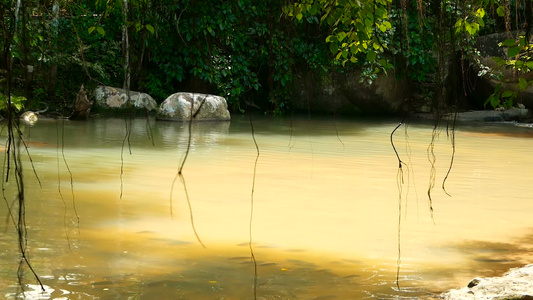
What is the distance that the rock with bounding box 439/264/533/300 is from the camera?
364cm

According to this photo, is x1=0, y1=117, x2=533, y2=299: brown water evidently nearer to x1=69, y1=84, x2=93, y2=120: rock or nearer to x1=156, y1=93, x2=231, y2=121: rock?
x1=69, y1=84, x2=93, y2=120: rock

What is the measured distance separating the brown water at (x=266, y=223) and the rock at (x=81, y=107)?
10.3ft

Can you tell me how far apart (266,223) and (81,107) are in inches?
361

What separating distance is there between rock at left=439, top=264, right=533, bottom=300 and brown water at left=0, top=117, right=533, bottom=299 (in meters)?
0.27

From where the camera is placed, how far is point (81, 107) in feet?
47.2

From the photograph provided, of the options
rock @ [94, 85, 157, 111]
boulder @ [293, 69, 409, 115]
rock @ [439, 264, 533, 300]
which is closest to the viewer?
rock @ [439, 264, 533, 300]

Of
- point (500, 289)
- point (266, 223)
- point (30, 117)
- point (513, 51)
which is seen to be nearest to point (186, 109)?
point (30, 117)

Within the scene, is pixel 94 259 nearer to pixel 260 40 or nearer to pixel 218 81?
pixel 218 81

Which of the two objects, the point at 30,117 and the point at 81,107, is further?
the point at 81,107

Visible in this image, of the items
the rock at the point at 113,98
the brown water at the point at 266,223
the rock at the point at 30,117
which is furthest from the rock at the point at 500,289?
the rock at the point at 113,98

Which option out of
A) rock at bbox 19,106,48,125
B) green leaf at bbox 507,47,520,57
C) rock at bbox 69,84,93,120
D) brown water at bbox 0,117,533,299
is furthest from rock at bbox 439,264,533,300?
rock at bbox 69,84,93,120

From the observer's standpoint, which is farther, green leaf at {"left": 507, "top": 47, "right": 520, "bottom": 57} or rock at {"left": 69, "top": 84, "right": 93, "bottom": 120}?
rock at {"left": 69, "top": 84, "right": 93, "bottom": 120}

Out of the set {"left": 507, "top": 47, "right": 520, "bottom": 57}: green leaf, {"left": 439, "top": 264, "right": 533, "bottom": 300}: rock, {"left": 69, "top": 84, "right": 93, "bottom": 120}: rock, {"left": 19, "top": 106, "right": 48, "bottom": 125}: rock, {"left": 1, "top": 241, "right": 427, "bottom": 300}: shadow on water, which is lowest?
{"left": 1, "top": 241, "right": 427, "bottom": 300}: shadow on water

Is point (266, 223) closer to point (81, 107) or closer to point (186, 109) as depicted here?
point (81, 107)
